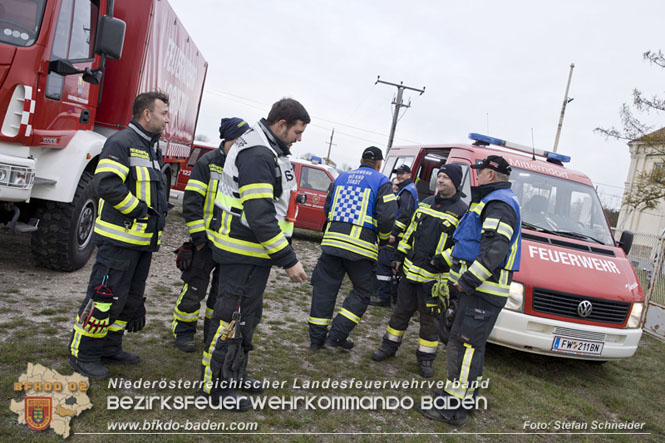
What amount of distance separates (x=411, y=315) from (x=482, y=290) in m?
1.23

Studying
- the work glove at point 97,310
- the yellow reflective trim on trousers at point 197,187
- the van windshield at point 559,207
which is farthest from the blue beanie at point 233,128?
the van windshield at point 559,207

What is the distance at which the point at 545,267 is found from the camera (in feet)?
15.6

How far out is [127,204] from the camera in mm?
3188

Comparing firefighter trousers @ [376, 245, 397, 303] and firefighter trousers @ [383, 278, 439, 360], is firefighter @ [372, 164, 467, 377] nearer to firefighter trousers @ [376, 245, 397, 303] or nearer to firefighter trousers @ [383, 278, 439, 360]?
firefighter trousers @ [383, 278, 439, 360]

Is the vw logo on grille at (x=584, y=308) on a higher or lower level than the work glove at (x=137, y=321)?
higher

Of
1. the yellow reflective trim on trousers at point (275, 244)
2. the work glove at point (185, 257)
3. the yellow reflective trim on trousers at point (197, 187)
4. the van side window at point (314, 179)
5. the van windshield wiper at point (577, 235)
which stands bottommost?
the work glove at point (185, 257)

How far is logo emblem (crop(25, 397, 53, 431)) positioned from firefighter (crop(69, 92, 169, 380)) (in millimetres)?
503

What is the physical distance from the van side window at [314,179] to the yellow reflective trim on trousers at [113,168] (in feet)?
26.3

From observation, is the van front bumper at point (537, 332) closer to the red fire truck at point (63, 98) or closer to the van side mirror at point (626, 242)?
the van side mirror at point (626, 242)

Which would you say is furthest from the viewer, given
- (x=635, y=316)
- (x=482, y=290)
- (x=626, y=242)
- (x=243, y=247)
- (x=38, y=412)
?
(x=626, y=242)

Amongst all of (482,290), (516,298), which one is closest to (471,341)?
(482,290)

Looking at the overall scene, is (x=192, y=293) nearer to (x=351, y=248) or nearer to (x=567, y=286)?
(x=351, y=248)

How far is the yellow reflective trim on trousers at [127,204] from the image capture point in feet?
10.4

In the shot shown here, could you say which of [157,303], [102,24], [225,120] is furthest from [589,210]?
[102,24]
